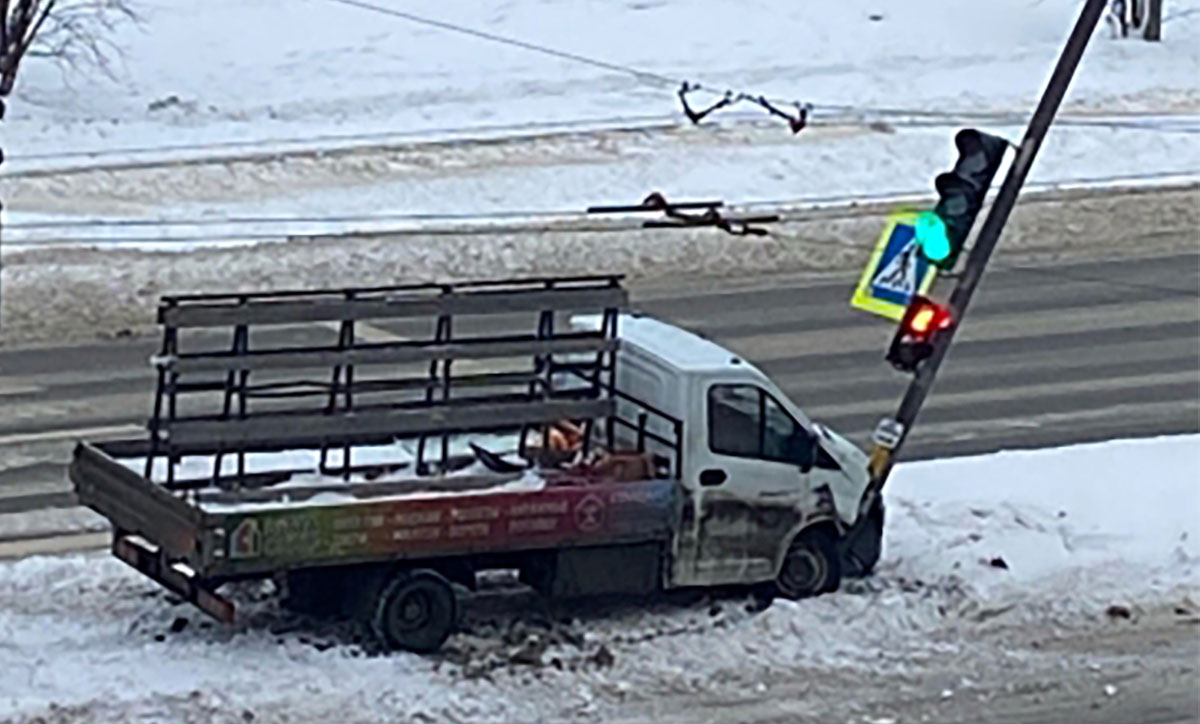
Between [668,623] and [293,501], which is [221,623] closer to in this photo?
[293,501]

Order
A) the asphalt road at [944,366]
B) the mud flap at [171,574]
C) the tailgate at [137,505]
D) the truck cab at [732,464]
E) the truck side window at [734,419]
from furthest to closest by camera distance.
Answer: the asphalt road at [944,366]
the truck side window at [734,419]
the truck cab at [732,464]
the mud flap at [171,574]
the tailgate at [137,505]

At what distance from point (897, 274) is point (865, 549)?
1.63 metres

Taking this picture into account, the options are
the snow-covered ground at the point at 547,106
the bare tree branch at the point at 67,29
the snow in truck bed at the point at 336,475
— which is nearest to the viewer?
the snow in truck bed at the point at 336,475

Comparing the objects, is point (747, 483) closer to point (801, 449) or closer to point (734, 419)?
point (734, 419)

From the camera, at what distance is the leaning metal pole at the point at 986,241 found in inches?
676

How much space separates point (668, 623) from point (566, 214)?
1781 cm

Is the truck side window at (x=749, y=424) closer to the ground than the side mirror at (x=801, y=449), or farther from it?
farther from it

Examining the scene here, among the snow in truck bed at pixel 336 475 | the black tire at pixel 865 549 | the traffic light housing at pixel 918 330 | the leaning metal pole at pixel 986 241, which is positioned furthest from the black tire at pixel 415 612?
the traffic light housing at pixel 918 330

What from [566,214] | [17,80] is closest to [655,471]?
[566,214]

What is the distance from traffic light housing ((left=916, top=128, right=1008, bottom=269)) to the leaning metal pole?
52cm

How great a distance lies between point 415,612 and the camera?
1547cm

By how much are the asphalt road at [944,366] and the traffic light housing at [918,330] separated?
4.27 meters

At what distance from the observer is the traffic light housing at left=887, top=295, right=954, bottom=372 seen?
17.3 metres

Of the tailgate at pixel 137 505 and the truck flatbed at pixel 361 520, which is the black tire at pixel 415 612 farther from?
the tailgate at pixel 137 505
